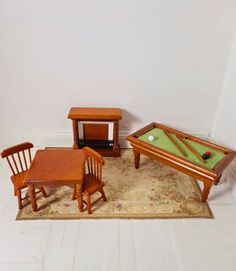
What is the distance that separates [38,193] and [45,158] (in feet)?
1.47

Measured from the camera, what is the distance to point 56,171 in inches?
80.8

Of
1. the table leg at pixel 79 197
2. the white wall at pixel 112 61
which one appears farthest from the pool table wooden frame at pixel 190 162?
the table leg at pixel 79 197

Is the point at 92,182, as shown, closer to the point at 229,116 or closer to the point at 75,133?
the point at 75,133

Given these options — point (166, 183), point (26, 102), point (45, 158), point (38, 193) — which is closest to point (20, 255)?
point (38, 193)

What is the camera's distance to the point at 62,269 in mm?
1755

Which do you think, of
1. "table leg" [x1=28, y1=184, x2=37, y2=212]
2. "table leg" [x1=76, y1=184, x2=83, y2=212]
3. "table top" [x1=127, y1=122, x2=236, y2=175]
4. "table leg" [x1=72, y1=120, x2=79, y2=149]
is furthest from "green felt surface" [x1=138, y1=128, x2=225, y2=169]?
"table leg" [x1=28, y1=184, x2=37, y2=212]

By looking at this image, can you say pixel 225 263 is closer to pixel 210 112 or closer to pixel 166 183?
pixel 166 183

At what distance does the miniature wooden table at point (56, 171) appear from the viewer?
6.46 ft

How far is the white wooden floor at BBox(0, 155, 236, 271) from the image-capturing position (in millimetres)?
1800

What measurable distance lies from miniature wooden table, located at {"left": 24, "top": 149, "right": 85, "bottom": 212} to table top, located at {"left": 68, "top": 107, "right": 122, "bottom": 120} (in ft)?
1.97

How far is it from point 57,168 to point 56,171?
0.04 metres

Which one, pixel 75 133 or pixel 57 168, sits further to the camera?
pixel 75 133

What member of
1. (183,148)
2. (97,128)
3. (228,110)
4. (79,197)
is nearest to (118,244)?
(79,197)

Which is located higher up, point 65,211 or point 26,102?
point 26,102
